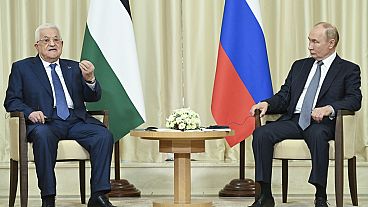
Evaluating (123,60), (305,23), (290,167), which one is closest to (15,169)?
(123,60)

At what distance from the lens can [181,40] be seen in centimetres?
704

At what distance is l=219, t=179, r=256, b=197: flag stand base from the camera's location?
21.2 feet

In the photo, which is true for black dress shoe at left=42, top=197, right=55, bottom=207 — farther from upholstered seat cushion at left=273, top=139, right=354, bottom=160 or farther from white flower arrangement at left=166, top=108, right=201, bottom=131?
upholstered seat cushion at left=273, top=139, right=354, bottom=160

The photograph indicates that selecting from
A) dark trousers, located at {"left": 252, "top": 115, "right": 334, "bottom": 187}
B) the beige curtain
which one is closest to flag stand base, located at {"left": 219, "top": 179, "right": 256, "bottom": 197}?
the beige curtain

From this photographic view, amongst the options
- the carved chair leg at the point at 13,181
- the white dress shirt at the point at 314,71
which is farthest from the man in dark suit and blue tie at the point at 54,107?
the white dress shirt at the point at 314,71

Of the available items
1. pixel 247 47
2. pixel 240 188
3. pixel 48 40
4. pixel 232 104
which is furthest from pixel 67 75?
pixel 240 188

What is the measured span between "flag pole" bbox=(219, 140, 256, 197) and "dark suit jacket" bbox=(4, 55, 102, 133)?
1324mm

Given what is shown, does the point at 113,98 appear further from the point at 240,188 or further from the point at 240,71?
the point at 240,188

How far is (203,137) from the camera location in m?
5.28

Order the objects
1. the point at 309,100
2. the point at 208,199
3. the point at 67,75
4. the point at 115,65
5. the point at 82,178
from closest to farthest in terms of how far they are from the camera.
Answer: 1. the point at 309,100
2. the point at 67,75
3. the point at 82,178
4. the point at 115,65
5. the point at 208,199

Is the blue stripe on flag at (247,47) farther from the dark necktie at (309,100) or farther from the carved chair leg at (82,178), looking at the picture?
the carved chair leg at (82,178)

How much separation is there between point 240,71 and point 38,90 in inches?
63.1

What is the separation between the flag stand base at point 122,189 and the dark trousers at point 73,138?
2.79ft

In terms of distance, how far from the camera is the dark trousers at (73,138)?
17.5ft
